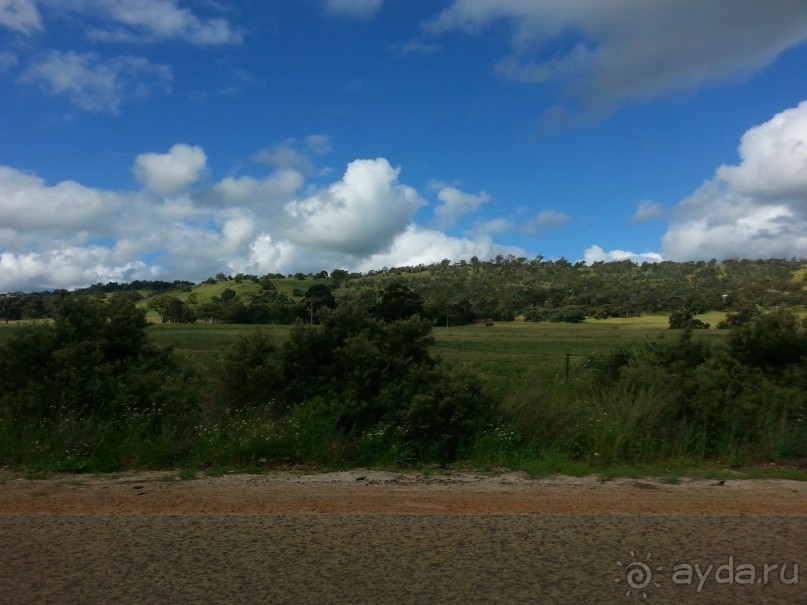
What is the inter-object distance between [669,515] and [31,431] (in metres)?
8.26

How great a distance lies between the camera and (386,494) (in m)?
6.61

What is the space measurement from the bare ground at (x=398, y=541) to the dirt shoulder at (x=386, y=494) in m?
0.03

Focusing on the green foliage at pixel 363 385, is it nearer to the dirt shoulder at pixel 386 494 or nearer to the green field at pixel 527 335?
the dirt shoulder at pixel 386 494

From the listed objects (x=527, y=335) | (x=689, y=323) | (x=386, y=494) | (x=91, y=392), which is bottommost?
(x=386, y=494)

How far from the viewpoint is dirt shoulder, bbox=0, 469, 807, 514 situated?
5.98 metres

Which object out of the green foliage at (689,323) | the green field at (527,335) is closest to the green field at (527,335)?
the green field at (527,335)

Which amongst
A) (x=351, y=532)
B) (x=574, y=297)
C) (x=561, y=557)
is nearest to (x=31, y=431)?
(x=351, y=532)

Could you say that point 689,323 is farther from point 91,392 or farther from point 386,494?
point 91,392

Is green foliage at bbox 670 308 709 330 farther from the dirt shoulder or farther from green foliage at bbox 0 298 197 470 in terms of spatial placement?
green foliage at bbox 0 298 197 470

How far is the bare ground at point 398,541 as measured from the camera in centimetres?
410

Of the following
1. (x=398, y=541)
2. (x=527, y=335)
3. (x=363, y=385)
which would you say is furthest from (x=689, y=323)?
(x=527, y=335)

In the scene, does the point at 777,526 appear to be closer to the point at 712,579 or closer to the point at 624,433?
the point at 712,579

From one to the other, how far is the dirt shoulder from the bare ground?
30 millimetres

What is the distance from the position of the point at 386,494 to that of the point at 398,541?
163 centimetres
